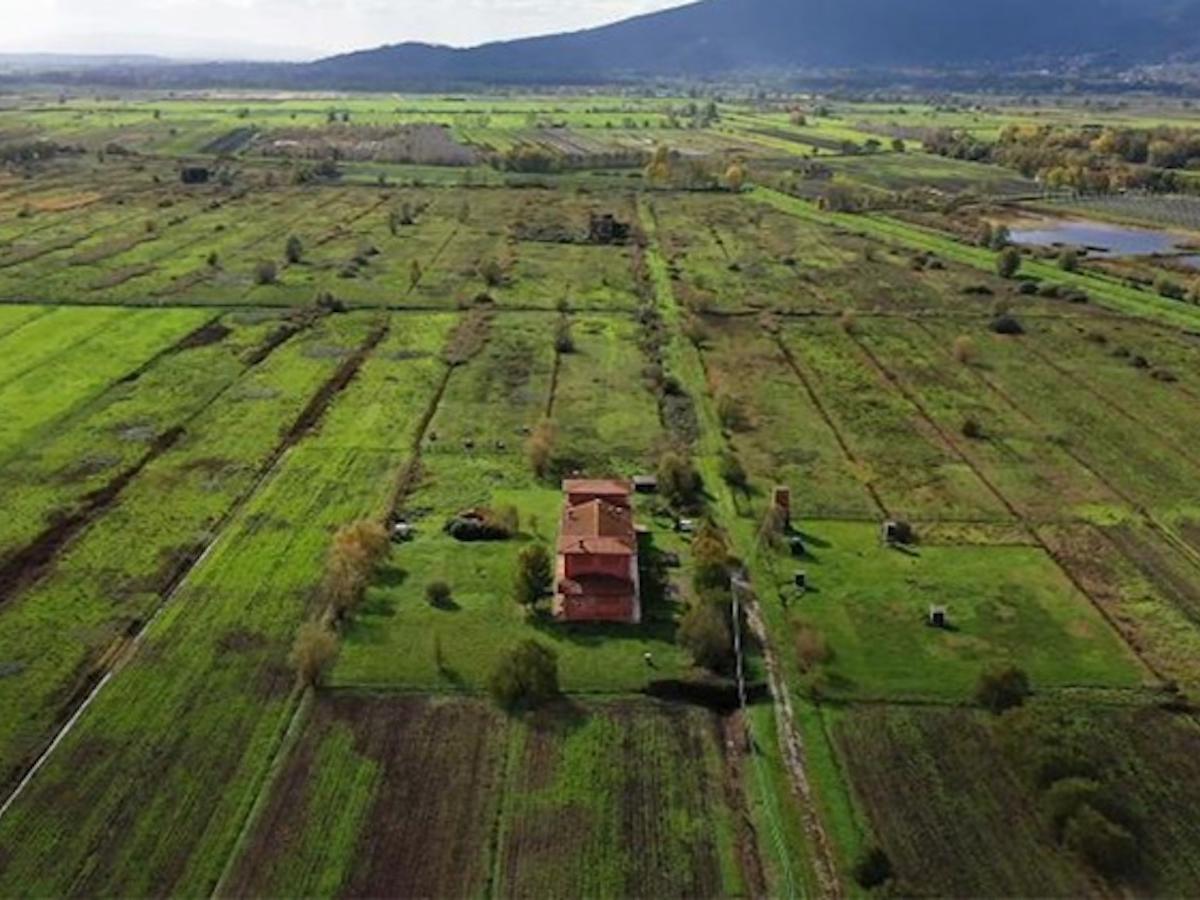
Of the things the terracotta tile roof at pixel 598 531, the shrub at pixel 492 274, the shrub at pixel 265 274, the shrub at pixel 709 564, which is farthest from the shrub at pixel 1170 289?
the shrub at pixel 265 274

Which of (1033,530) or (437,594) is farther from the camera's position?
(1033,530)

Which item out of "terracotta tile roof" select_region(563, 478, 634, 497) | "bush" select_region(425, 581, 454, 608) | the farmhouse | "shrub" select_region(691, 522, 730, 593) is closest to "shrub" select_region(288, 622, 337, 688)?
"bush" select_region(425, 581, 454, 608)

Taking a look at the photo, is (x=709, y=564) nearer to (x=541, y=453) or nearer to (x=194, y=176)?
(x=541, y=453)

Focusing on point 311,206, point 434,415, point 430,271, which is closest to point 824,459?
point 434,415

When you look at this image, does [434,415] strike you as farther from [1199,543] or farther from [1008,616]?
[1199,543]

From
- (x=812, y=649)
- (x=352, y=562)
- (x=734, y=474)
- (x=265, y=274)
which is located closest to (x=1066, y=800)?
(x=812, y=649)

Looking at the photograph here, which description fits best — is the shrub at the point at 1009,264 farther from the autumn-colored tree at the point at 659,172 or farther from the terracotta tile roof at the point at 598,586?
the terracotta tile roof at the point at 598,586
